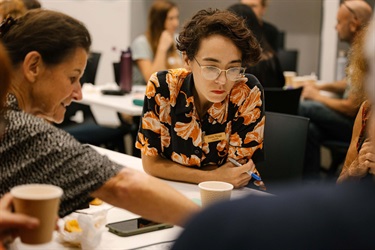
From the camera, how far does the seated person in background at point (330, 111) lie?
459 centimetres

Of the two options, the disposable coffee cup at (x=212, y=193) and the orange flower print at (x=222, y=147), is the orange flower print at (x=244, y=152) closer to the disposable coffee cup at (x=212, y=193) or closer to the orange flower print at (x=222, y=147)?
the orange flower print at (x=222, y=147)

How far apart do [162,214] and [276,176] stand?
4.41 ft

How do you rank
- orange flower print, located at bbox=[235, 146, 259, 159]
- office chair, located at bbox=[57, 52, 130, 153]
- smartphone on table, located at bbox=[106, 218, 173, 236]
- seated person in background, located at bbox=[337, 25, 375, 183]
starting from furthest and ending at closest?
office chair, located at bbox=[57, 52, 130, 153] → orange flower print, located at bbox=[235, 146, 259, 159] → seated person in background, located at bbox=[337, 25, 375, 183] → smartphone on table, located at bbox=[106, 218, 173, 236]

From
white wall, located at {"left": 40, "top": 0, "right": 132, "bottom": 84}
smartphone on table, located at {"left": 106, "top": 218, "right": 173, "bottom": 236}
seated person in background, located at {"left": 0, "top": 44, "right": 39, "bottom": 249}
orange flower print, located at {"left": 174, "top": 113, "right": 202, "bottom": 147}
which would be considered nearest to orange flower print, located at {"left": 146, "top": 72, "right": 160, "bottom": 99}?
orange flower print, located at {"left": 174, "top": 113, "right": 202, "bottom": 147}

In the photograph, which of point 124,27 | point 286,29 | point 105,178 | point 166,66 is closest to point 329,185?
point 105,178

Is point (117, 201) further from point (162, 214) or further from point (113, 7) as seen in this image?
point (113, 7)

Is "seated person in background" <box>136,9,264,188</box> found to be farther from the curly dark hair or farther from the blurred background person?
the blurred background person

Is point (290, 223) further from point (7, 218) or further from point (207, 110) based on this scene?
point (207, 110)

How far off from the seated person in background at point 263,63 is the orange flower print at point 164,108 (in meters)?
1.67

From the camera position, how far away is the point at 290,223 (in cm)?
60

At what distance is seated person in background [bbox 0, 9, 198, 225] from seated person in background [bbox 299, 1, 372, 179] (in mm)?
2974

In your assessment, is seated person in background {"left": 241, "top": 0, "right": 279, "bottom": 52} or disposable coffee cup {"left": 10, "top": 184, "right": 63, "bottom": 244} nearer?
disposable coffee cup {"left": 10, "top": 184, "right": 63, "bottom": 244}

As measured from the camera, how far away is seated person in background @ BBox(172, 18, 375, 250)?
1.97 feet

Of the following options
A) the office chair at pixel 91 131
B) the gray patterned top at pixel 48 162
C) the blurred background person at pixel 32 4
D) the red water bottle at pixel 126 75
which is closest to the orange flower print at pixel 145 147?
the gray patterned top at pixel 48 162
